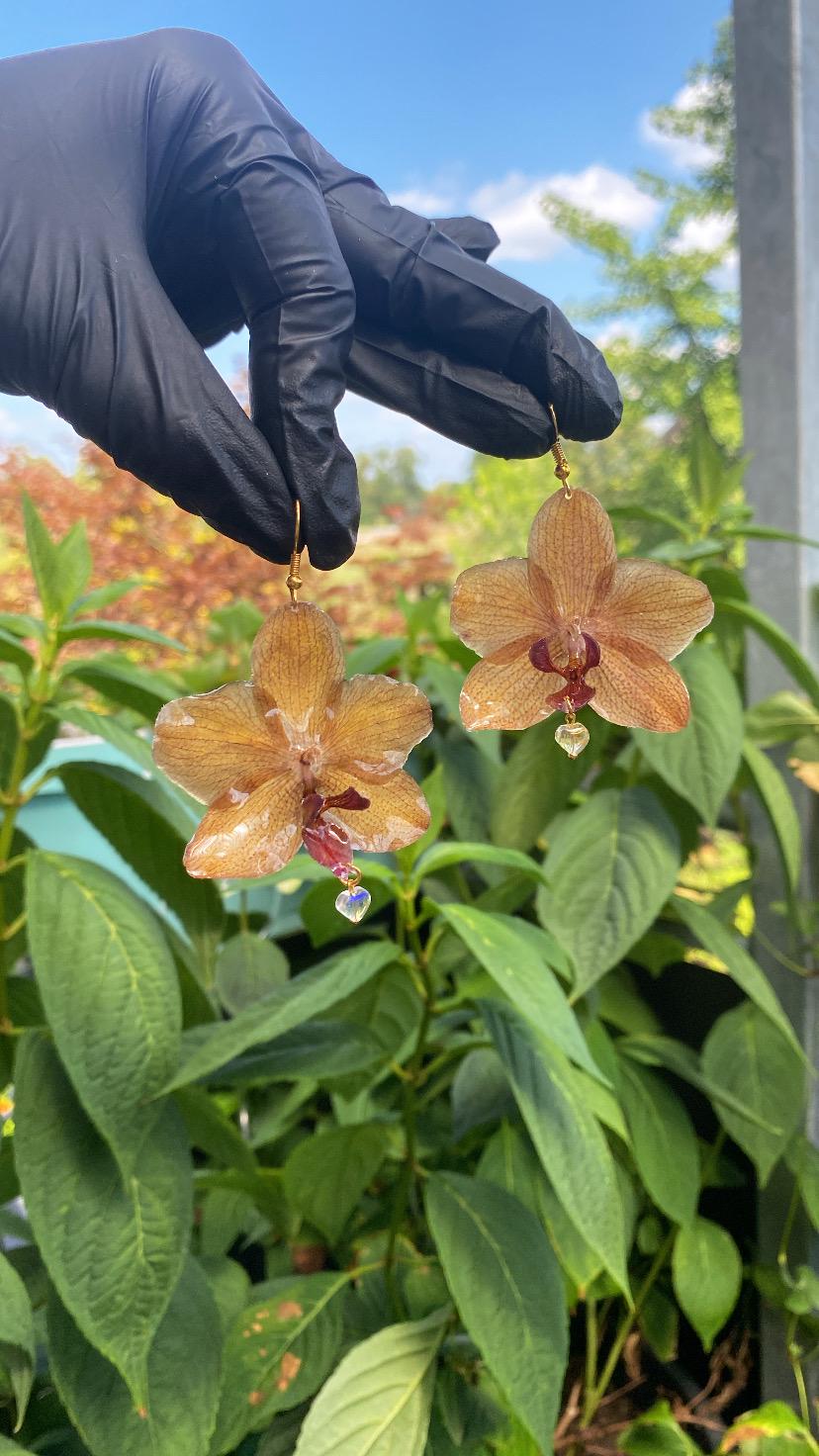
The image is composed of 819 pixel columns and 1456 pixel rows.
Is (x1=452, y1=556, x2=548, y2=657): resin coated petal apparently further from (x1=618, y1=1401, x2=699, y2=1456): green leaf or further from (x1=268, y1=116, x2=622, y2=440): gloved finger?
(x1=618, y1=1401, x2=699, y2=1456): green leaf

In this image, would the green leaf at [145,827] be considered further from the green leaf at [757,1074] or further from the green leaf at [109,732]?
the green leaf at [757,1074]

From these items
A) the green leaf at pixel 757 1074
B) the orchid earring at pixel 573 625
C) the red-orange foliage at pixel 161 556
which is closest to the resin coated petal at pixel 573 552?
the orchid earring at pixel 573 625

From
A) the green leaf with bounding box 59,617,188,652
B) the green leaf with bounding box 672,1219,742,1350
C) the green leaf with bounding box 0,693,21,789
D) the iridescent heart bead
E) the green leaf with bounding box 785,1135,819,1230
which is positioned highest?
the green leaf with bounding box 59,617,188,652

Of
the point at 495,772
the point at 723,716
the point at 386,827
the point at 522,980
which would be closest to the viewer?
the point at 386,827

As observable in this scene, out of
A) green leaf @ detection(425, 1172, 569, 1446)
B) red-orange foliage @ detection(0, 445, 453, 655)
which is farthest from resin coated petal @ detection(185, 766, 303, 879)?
red-orange foliage @ detection(0, 445, 453, 655)

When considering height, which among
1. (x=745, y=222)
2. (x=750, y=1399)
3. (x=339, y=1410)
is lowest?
(x=750, y=1399)

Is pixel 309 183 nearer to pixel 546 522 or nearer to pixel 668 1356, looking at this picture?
pixel 546 522

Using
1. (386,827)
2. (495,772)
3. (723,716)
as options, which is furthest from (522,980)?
(495,772)
